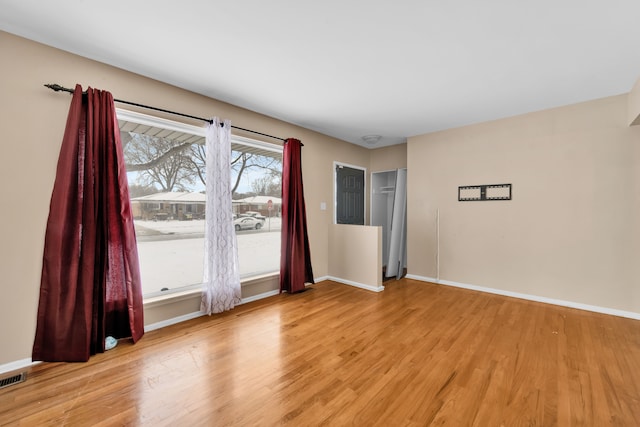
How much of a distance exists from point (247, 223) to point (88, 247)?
1656 mm

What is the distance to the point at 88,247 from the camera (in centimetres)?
212

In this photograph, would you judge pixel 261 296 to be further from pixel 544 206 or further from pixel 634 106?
pixel 634 106

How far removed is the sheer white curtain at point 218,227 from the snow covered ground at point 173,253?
0.51 ft

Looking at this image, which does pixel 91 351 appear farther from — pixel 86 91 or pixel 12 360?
pixel 86 91

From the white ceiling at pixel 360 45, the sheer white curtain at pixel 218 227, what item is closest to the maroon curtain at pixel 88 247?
the white ceiling at pixel 360 45

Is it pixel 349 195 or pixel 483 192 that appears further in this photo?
pixel 349 195

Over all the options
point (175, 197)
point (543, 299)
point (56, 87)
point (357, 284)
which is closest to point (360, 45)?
point (175, 197)

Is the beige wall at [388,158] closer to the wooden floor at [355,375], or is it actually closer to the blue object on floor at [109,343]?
the wooden floor at [355,375]

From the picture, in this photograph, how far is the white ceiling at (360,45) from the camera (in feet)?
5.61

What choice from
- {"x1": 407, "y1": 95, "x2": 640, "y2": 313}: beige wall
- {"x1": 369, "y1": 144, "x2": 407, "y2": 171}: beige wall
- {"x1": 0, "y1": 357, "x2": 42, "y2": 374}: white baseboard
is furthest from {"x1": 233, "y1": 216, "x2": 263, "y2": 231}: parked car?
{"x1": 369, "y1": 144, "x2": 407, "y2": 171}: beige wall

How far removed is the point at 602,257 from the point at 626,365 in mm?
1538

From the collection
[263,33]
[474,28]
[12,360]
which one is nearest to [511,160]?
[474,28]

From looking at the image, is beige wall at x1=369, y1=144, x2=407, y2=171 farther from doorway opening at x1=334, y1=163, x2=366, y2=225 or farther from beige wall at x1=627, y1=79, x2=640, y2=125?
beige wall at x1=627, y1=79, x2=640, y2=125

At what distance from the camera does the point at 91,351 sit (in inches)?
84.4
